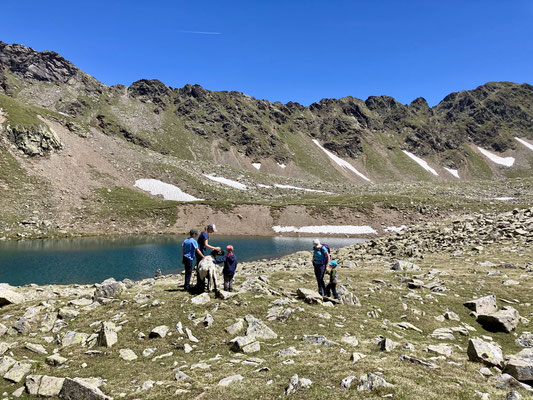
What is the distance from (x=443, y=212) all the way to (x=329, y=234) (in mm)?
38284

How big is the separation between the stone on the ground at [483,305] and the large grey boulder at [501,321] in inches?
58.6

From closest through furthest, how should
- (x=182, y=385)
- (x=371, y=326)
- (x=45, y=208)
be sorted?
1. (x=182, y=385)
2. (x=371, y=326)
3. (x=45, y=208)

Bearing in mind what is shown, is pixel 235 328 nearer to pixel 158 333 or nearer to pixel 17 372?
pixel 158 333

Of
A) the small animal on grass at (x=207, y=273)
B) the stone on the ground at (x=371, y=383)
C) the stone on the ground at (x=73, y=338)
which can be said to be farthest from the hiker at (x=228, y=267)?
the stone on the ground at (x=371, y=383)

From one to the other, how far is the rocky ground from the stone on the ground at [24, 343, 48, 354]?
47 millimetres

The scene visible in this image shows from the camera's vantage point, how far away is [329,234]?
85.3m

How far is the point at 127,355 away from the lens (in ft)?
37.6

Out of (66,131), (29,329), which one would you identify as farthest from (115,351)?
(66,131)

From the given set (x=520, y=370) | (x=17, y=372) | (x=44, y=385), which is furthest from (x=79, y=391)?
(x=520, y=370)

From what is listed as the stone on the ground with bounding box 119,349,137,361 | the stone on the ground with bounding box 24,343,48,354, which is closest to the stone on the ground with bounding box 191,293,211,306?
the stone on the ground with bounding box 119,349,137,361

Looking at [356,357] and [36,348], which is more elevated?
[356,357]

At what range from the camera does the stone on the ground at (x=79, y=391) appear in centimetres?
835

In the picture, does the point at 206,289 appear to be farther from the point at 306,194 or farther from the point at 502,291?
the point at 306,194

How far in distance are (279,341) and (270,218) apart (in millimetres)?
78995
